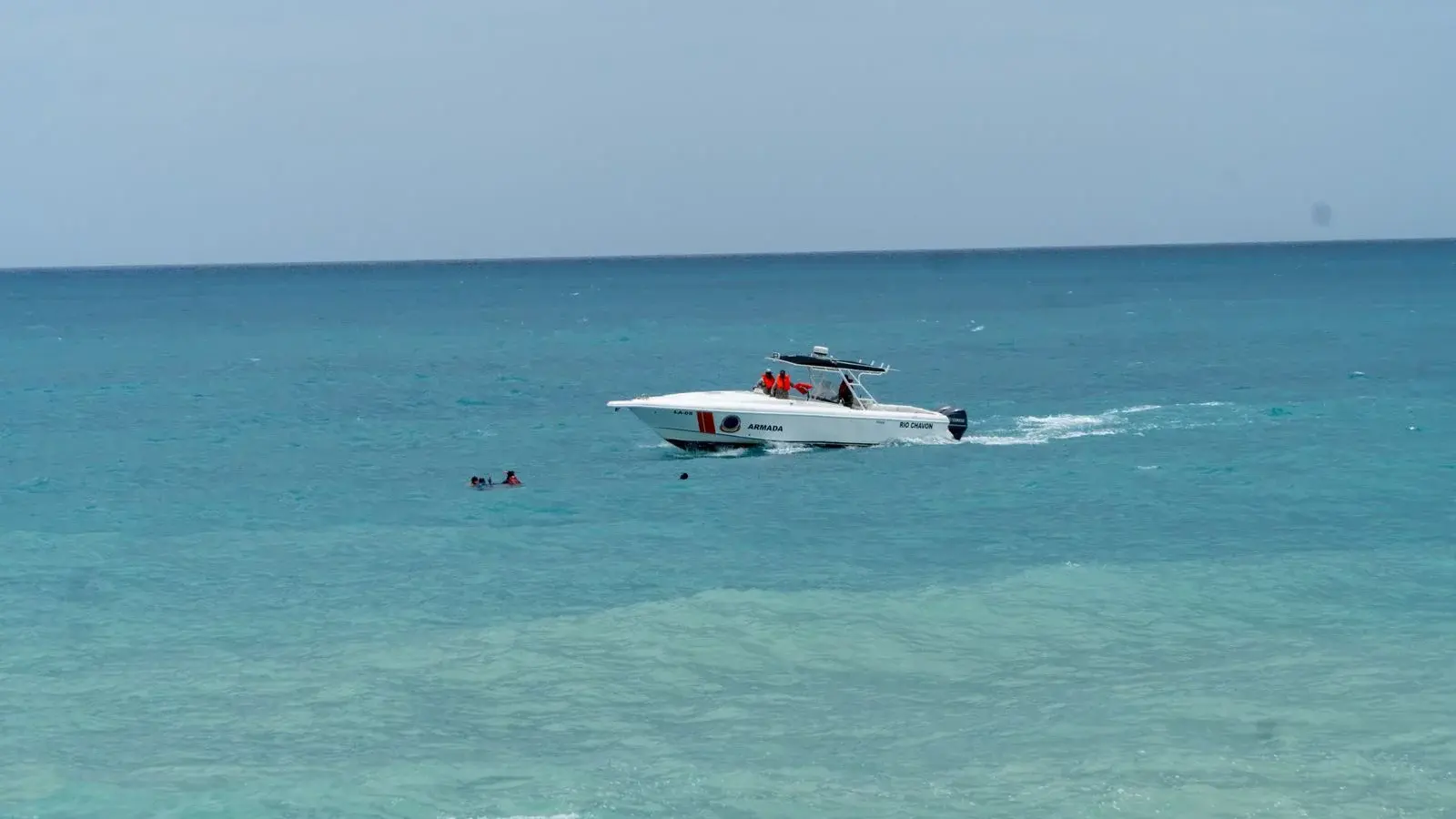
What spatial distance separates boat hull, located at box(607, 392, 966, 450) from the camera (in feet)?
164

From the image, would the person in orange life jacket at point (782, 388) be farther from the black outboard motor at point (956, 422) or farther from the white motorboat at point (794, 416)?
the black outboard motor at point (956, 422)

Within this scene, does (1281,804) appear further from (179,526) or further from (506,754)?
(179,526)

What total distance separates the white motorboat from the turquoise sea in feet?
3.22

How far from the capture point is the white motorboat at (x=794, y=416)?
1971 inches

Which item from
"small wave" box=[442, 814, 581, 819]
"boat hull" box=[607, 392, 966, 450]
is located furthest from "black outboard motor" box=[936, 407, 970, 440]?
"small wave" box=[442, 814, 581, 819]

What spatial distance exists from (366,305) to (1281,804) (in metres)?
186

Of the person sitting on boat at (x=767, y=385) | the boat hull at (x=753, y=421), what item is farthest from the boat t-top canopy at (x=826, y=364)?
the boat hull at (x=753, y=421)

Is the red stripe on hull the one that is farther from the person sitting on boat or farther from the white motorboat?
the person sitting on boat

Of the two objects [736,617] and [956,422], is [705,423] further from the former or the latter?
[736,617]

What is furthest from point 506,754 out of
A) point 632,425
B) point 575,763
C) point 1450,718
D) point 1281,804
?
point 632,425

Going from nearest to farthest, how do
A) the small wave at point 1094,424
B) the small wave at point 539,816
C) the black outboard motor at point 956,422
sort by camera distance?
the small wave at point 539,816
the black outboard motor at point 956,422
the small wave at point 1094,424

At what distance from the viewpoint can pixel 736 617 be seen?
96.7 feet

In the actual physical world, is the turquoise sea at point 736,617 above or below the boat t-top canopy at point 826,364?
below

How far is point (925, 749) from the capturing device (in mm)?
22391
